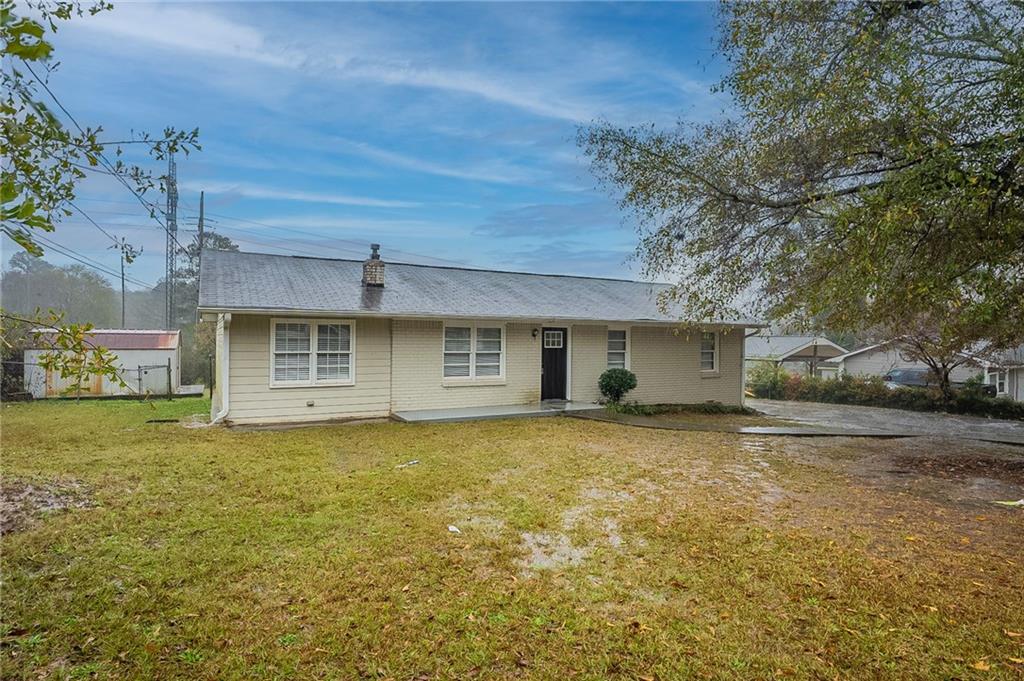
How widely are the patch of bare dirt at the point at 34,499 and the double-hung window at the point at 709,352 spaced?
1590 cm

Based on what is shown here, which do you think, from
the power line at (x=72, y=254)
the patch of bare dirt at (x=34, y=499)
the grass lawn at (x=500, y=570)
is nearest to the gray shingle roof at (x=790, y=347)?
the grass lawn at (x=500, y=570)

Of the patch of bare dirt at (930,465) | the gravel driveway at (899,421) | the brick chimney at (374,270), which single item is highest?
the brick chimney at (374,270)

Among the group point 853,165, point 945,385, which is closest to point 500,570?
point 853,165

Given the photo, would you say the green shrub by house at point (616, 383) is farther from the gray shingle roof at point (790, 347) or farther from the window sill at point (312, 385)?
the gray shingle roof at point (790, 347)

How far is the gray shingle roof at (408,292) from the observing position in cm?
1187

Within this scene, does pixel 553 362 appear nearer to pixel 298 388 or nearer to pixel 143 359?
pixel 298 388

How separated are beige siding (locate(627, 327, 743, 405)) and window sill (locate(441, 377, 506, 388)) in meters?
4.23

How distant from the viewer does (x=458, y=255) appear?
35.9m

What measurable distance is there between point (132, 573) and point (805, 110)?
31.3 ft

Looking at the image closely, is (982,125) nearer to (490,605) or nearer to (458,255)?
(490,605)

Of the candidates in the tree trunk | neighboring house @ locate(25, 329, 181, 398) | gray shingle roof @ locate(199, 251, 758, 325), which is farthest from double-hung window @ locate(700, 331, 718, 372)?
neighboring house @ locate(25, 329, 181, 398)

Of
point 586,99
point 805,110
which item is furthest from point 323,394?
point 805,110

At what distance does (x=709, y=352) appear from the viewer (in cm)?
1789

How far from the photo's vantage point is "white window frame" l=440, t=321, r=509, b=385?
13750 millimetres
